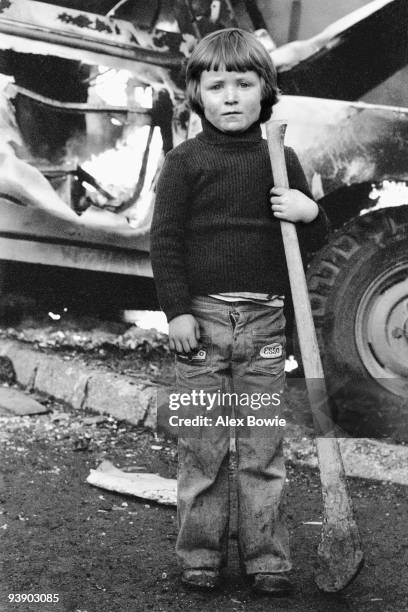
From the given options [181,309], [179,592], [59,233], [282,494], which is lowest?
[179,592]

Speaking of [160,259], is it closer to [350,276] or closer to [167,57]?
[350,276]

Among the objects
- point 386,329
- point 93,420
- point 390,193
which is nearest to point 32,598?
point 93,420

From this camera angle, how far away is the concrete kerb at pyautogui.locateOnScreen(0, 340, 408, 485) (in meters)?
2.85

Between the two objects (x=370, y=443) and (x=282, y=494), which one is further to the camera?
(x=370, y=443)

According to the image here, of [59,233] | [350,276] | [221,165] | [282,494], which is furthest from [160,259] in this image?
[59,233]

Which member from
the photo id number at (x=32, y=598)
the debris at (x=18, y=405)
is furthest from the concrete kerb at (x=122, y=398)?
the photo id number at (x=32, y=598)

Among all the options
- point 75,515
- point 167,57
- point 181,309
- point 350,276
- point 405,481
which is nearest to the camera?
point 181,309

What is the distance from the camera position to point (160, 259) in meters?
1.95

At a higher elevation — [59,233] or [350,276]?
[59,233]

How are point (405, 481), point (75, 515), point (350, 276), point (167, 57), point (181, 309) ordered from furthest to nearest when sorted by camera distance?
point (167, 57)
point (350, 276)
point (405, 481)
point (75, 515)
point (181, 309)

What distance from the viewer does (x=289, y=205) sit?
75.7 inches

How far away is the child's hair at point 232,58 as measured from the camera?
1.91 metres

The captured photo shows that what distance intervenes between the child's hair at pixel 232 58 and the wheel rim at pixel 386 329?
1.19m

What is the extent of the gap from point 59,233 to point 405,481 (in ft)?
5.22
